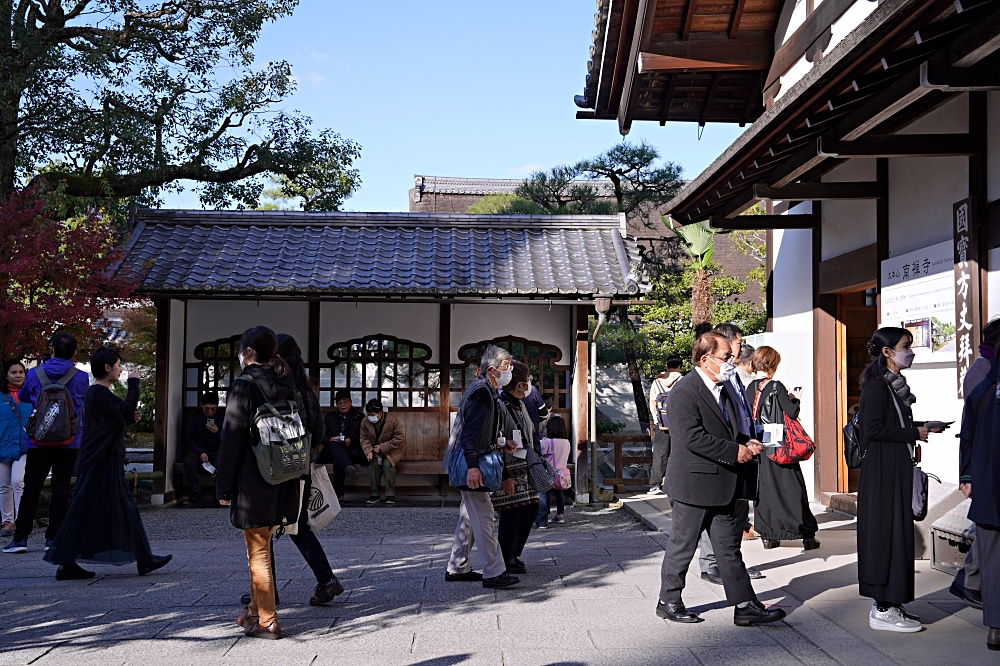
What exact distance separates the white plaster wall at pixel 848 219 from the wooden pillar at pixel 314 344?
6420mm

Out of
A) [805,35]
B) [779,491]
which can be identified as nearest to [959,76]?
[779,491]

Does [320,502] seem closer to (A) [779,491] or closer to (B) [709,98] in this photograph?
(A) [779,491]

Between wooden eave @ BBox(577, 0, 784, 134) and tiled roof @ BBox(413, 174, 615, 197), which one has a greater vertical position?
tiled roof @ BBox(413, 174, 615, 197)

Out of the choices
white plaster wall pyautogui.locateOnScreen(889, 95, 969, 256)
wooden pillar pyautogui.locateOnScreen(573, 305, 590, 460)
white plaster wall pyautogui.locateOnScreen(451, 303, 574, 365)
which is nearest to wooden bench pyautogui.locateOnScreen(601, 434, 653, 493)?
wooden pillar pyautogui.locateOnScreen(573, 305, 590, 460)

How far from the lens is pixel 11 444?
8492 millimetres

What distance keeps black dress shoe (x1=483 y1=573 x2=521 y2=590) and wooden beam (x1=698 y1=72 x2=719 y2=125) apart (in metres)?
8.26

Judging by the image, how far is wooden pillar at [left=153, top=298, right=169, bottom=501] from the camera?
11453 millimetres

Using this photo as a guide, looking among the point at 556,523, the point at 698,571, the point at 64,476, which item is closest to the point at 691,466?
the point at 698,571

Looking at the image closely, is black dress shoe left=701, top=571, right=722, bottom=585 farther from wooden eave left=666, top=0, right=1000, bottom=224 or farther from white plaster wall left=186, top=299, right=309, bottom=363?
white plaster wall left=186, top=299, right=309, bottom=363

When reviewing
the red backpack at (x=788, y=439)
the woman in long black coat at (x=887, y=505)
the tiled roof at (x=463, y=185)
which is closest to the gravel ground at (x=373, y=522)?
the red backpack at (x=788, y=439)

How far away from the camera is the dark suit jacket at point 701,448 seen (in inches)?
209

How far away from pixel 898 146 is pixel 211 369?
9031 millimetres

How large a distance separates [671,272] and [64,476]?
13.8m

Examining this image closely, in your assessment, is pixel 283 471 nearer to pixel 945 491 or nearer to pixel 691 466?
pixel 691 466
